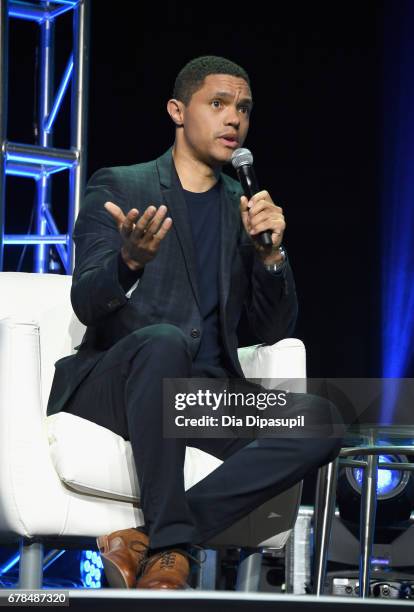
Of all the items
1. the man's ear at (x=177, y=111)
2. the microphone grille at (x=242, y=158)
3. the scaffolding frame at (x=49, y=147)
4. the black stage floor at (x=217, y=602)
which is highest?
the scaffolding frame at (x=49, y=147)

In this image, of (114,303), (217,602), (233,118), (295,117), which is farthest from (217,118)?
(295,117)

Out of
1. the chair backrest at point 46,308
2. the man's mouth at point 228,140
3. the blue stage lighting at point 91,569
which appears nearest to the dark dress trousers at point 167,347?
the man's mouth at point 228,140

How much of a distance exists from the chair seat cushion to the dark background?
2.40 meters

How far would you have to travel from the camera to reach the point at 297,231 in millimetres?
4277

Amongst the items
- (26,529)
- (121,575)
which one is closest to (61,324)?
(26,529)

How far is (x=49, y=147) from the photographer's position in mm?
3389

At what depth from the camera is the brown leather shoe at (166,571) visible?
5.02 feet

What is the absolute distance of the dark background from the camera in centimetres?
419

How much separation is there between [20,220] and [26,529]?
2469mm

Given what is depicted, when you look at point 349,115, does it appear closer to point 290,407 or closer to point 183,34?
point 183,34

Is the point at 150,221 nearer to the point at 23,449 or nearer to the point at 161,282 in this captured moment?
the point at 161,282

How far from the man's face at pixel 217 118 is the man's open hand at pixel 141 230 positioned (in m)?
0.48

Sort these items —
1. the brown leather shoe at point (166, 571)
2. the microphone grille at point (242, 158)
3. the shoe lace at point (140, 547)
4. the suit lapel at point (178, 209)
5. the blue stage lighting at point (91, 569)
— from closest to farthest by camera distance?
the brown leather shoe at point (166, 571) < the shoe lace at point (140, 547) < the microphone grille at point (242, 158) < the suit lapel at point (178, 209) < the blue stage lighting at point (91, 569)

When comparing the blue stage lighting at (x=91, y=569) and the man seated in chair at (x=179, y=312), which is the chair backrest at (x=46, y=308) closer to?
the man seated in chair at (x=179, y=312)
